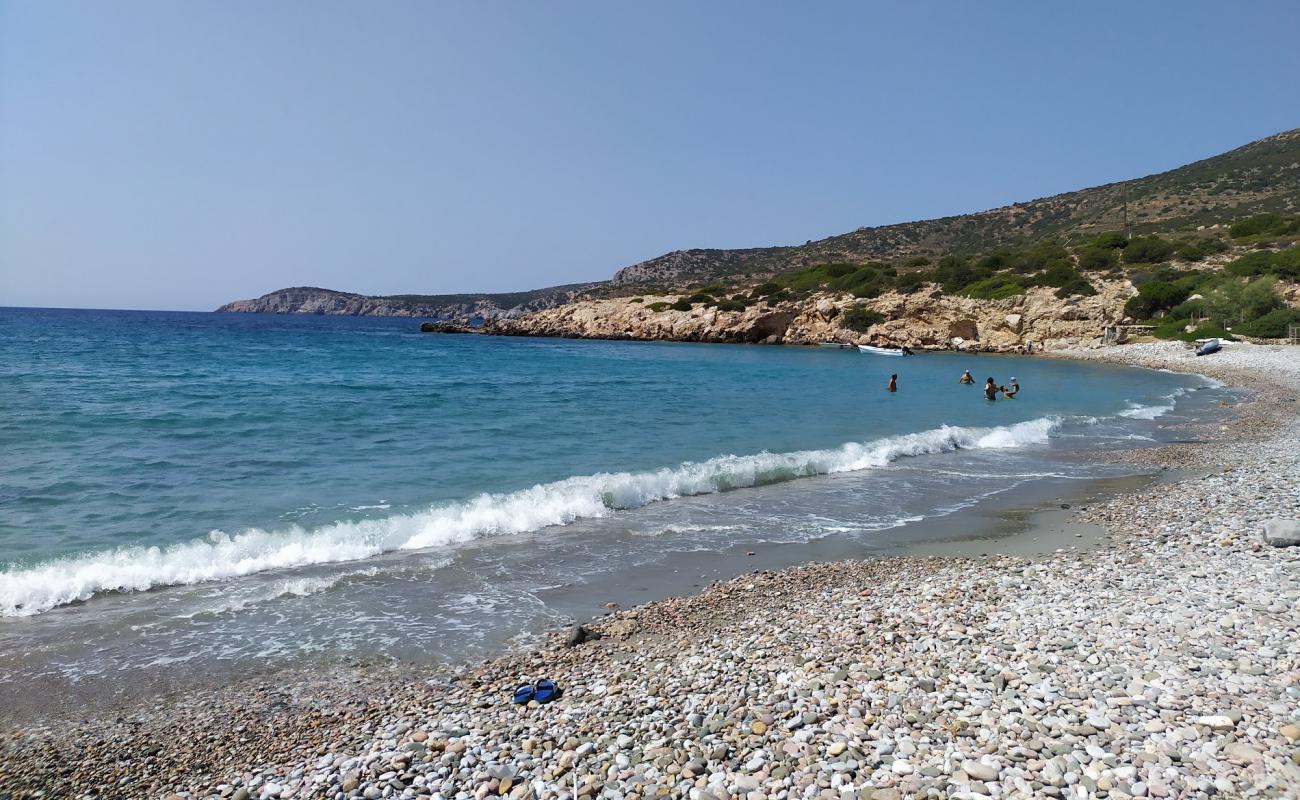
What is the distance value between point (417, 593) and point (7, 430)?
49.5 feet

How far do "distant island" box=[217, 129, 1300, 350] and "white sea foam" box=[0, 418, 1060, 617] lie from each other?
4878 centimetres

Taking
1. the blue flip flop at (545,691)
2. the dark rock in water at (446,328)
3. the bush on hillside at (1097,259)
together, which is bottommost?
the blue flip flop at (545,691)

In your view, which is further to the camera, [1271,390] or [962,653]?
[1271,390]

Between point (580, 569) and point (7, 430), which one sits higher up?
point (7, 430)

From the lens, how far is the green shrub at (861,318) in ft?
223

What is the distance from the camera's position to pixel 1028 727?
15.4 ft

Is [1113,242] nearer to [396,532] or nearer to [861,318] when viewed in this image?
[861,318]

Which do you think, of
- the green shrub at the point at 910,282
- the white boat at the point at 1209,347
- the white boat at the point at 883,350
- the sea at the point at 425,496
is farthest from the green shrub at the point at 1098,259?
the sea at the point at 425,496

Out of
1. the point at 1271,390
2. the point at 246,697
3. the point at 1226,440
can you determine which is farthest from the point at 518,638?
the point at 1271,390

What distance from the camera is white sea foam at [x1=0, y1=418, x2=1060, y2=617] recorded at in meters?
8.69

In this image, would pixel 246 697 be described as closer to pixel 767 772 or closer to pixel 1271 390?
pixel 767 772

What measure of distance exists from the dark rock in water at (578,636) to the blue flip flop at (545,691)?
1069 mm

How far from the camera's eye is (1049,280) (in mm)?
63031

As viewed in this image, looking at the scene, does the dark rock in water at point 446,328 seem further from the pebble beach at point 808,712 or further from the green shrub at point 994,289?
the pebble beach at point 808,712
